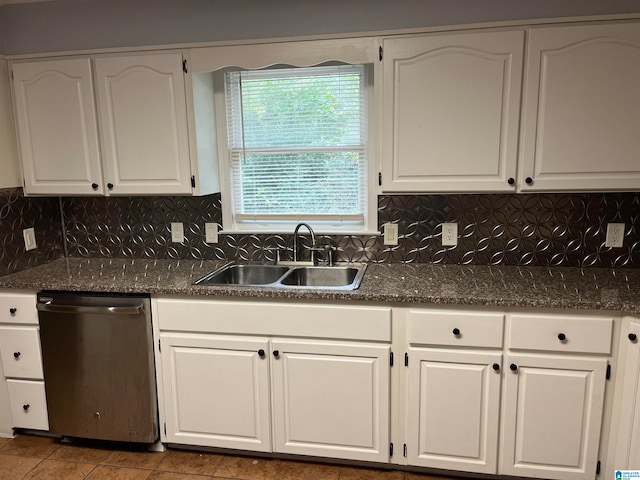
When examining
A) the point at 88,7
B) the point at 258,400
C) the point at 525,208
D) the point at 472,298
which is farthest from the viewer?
the point at 88,7

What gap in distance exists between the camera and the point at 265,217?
2736mm

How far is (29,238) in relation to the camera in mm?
2674

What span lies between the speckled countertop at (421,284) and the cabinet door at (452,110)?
1.43 ft

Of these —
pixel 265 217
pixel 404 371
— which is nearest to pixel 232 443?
pixel 404 371

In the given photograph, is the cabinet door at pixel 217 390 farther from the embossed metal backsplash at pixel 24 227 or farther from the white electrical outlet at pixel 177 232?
the embossed metal backsplash at pixel 24 227

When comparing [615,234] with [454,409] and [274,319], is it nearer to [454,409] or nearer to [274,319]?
[454,409]

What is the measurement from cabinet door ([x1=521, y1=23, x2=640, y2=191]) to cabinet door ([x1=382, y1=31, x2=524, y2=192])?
82 millimetres

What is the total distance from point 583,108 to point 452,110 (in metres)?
0.54

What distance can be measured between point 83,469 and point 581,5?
319cm

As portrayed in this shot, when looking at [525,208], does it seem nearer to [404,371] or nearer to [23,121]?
[404,371]

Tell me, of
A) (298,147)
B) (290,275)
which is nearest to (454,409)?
(290,275)

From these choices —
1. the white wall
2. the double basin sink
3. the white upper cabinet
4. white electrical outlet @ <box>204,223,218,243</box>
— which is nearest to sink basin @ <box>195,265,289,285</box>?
the double basin sink

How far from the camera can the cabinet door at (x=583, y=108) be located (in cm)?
197

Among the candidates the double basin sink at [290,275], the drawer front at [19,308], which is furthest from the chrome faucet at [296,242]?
the drawer front at [19,308]
